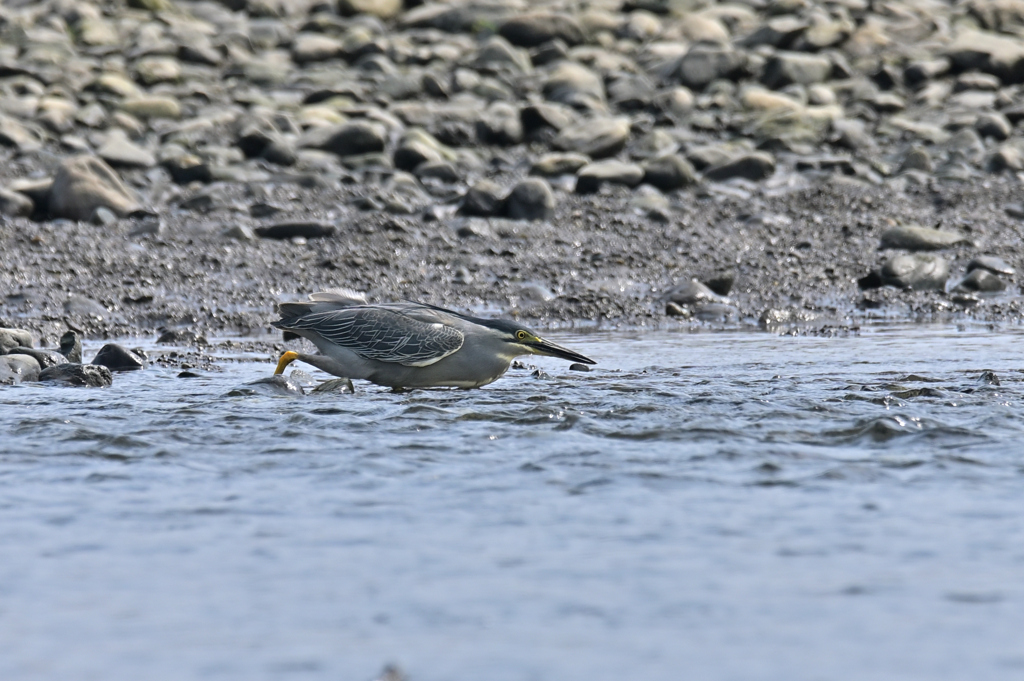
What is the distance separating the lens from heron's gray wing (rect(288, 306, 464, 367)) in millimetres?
7023

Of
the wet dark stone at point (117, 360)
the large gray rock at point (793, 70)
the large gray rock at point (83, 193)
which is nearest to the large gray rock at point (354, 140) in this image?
the large gray rock at point (83, 193)

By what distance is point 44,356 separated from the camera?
23.8ft

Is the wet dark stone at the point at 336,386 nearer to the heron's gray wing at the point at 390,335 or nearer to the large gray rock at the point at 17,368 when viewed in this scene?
the heron's gray wing at the point at 390,335

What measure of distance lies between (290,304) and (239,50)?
10.3 m

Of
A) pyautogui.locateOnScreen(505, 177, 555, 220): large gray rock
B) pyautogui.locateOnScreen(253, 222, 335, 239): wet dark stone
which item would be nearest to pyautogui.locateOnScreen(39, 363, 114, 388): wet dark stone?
pyautogui.locateOnScreen(253, 222, 335, 239): wet dark stone

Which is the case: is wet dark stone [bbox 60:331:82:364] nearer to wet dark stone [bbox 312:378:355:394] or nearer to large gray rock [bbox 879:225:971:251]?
wet dark stone [bbox 312:378:355:394]

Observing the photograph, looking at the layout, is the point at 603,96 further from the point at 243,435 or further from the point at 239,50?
the point at 243,435

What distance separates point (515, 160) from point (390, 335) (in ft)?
22.0

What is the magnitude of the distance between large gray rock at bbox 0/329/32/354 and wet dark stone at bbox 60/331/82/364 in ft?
0.76

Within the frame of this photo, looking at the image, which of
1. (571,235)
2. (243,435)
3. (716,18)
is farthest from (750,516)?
(716,18)

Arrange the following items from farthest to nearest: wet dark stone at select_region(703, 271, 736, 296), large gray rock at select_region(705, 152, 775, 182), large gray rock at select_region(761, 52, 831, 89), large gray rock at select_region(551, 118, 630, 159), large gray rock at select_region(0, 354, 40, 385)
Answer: large gray rock at select_region(761, 52, 831, 89) < large gray rock at select_region(551, 118, 630, 159) < large gray rock at select_region(705, 152, 775, 182) < wet dark stone at select_region(703, 271, 736, 296) < large gray rock at select_region(0, 354, 40, 385)

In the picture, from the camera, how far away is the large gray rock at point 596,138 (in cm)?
1323

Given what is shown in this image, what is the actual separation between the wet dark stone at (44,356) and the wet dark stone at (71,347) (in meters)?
0.10

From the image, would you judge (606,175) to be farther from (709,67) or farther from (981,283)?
(709,67)
